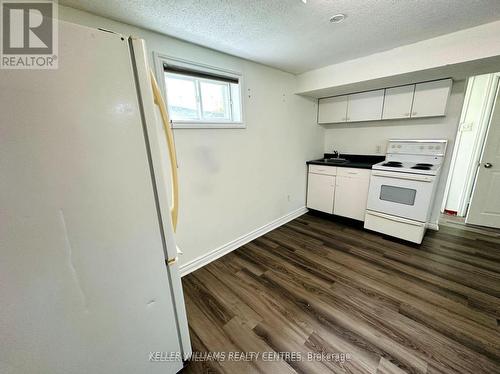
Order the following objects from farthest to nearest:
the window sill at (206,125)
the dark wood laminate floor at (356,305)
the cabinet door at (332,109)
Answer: the cabinet door at (332,109) < the window sill at (206,125) < the dark wood laminate floor at (356,305)

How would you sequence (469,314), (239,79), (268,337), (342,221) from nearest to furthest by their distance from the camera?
(268,337) < (469,314) < (239,79) < (342,221)

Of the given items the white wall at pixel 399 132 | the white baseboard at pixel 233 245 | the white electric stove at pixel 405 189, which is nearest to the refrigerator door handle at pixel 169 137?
the white baseboard at pixel 233 245

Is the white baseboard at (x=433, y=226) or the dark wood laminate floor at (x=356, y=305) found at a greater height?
the white baseboard at (x=433, y=226)

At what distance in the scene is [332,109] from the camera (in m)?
3.33

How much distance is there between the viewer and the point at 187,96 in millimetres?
2068

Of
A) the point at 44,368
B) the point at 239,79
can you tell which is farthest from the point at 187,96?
the point at 44,368

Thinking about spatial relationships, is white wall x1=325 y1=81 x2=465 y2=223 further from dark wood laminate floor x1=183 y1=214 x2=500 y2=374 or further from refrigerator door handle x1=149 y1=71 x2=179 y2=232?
refrigerator door handle x1=149 y1=71 x2=179 y2=232

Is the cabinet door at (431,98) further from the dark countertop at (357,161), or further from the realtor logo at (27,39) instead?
the realtor logo at (27,39)

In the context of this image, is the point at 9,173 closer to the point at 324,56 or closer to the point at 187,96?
the point at 187,96

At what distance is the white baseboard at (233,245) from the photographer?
7.21ft

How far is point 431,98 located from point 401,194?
1240 mm

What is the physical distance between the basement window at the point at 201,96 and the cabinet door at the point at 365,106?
6.16 feet

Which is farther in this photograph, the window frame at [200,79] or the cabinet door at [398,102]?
the cabinet door at [398,102]

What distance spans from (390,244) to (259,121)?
238 cm
